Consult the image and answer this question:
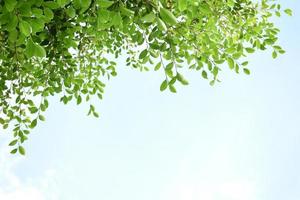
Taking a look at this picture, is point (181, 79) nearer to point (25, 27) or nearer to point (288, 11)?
point (25, 27)

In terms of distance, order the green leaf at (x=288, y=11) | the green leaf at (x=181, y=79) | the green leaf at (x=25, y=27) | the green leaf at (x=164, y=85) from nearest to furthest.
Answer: the green leaf at (x=25, y=27) → the green leaf at (x=181, y=79) → the green leaf at (x=164, y=85) → the green leaf at (x=288, y=11)

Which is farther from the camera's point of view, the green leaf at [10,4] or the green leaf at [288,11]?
the green leaf at [288,11]

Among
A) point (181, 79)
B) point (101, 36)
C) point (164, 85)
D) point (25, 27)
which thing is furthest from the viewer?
point (101, 36)

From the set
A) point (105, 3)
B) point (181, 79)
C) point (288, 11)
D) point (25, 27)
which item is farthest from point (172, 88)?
point (288, 11)

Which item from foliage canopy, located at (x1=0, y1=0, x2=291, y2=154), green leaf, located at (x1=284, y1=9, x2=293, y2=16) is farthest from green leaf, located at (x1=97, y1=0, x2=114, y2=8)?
green leaf, located at (x1=284, y1=9, x2=293, y2=16)

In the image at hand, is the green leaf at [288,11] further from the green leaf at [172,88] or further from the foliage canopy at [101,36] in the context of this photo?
the green leaf at [172,88]

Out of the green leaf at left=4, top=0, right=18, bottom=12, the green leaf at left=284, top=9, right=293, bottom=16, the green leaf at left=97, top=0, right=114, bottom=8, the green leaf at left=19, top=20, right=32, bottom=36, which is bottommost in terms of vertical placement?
the green leaf at left=19, top=20, right=32, bottom=36

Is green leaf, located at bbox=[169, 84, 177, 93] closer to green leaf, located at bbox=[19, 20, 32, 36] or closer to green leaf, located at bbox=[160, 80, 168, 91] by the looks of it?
green leaf, located at bbox=[160, 80, 168, 91]

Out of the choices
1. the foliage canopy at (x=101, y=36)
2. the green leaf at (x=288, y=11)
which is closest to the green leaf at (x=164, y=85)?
the foliage canopy at (x=101, y=36)

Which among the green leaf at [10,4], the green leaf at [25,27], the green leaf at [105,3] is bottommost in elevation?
the green leaf at [25,27]

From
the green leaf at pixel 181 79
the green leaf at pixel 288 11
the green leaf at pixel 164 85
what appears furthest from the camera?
the green leaf at pixel 288 11

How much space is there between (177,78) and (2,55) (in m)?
4.06

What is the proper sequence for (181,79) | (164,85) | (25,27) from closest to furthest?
1. (25,27)
2. (181,79)
3. (164,85)

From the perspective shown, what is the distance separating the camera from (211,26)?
212 inches
